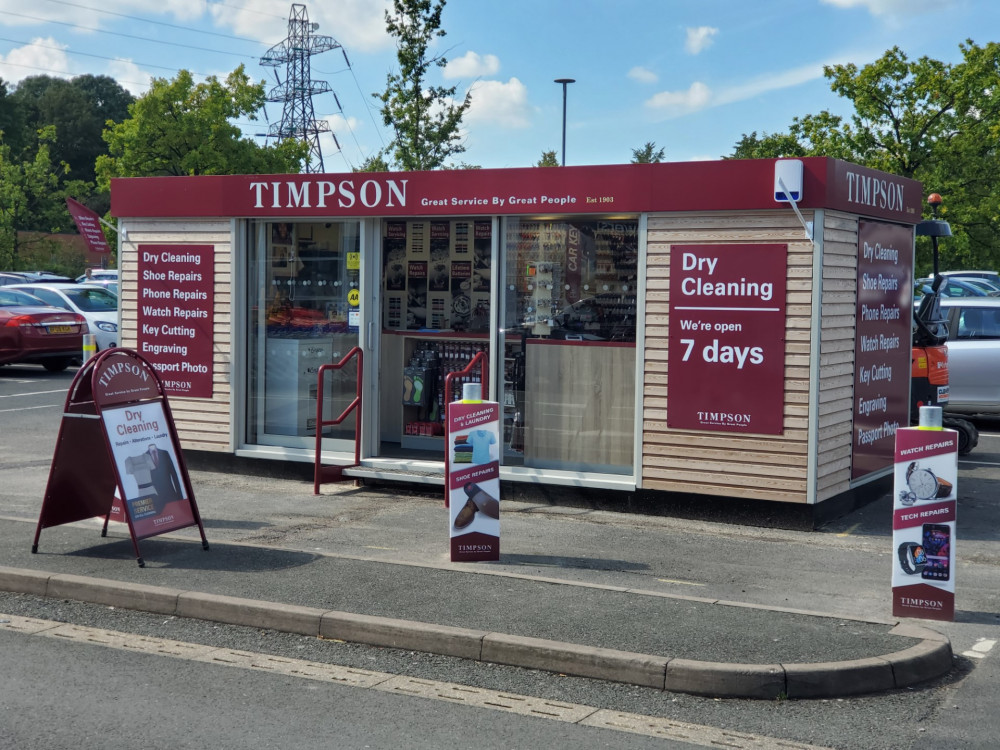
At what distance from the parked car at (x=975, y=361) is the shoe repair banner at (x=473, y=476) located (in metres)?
8.76

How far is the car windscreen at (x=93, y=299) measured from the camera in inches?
934

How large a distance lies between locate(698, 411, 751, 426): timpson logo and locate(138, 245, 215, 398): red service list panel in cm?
512

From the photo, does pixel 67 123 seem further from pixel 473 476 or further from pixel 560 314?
pixel 473 476

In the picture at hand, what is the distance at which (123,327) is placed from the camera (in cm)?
1223

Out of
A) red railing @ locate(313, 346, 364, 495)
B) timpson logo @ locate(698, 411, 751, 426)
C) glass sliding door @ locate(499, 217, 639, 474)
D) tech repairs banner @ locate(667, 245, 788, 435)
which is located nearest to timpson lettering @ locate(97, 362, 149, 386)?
red railing @ locate(313, 346, 364, 495)

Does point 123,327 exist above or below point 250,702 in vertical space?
above

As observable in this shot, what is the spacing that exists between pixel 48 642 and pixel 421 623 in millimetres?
2092

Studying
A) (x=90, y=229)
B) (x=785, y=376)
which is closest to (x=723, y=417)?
(x=785, y=376)

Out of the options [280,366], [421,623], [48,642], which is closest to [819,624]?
[421,623]

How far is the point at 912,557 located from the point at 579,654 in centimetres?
224

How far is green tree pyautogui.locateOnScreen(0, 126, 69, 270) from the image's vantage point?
47156 mm

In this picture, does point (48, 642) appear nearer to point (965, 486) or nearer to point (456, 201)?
point (456, 201)

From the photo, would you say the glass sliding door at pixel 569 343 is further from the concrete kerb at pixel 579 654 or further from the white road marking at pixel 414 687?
the white road marking at pixel 414 687

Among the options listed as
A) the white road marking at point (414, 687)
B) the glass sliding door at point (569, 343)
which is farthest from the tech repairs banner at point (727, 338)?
the white road marking at point (414, 687)
